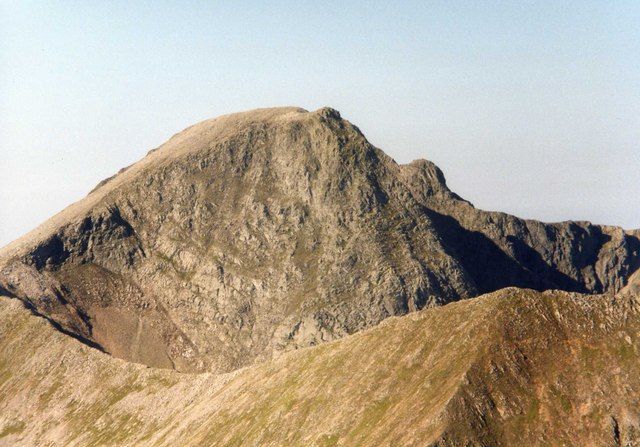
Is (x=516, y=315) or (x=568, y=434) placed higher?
(x=516, y=315)

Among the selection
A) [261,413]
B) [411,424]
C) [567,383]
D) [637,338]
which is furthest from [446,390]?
[261,413]

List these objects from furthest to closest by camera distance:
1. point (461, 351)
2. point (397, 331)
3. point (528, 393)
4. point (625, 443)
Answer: point (397, 331)
point (461, 351)
point (528, 393)
point (625, 443)

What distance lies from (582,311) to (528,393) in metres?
19.6

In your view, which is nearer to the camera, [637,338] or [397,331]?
[637,338]

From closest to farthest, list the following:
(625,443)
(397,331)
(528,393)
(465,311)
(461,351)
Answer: (625,443), (528,393), (461,351), (465,311), (397,331)

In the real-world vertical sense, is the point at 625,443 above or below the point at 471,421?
below

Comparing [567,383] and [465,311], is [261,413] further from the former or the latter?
[567,383]

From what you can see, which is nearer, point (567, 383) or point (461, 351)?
point (567, 383)

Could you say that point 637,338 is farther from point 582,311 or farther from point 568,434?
point 568,434

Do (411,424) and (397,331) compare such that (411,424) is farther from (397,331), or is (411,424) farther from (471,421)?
(397,331)

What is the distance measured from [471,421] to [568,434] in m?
13.2

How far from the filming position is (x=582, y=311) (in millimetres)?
165500

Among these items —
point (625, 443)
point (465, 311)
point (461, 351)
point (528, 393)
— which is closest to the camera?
point (625, 443)

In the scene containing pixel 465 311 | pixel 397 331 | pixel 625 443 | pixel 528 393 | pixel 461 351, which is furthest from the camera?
pixel 397 331
